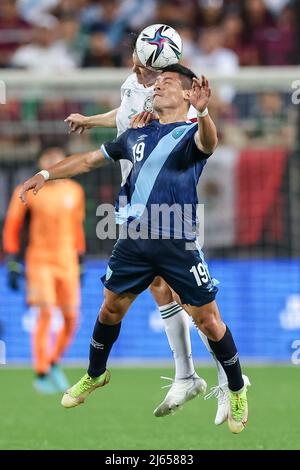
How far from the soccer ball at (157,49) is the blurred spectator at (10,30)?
29.3 feet

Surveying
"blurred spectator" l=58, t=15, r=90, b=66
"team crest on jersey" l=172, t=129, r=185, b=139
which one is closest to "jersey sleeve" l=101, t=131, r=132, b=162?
"team crest on jersey" l=172, t=129, r=185, b=139

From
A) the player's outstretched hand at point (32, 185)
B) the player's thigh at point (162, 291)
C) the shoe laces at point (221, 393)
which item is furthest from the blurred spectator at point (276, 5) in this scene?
the player's outstretched hand at point (32, 185)

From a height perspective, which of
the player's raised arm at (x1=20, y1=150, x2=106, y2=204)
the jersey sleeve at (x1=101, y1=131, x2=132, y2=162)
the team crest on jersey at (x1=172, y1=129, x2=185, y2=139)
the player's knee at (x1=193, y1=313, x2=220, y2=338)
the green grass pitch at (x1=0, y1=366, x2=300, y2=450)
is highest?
the team crest on jersey at (x1=172, y1=129, x2=185, y2=139)

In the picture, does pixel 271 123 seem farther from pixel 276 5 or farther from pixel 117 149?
pixel 117 149

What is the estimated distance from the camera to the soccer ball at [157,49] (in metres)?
8.62

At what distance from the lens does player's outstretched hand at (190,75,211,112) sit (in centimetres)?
787

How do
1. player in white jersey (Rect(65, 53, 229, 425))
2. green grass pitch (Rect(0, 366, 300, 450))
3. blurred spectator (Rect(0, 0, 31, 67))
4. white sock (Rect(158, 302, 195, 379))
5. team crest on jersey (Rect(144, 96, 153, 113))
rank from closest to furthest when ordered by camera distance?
team crest on jersey (Rect(144, 96, 153, 113))
player in white jersey (Rect(65, 53, 229, 425))
white sock (Rect(158, 302, 195, 379))
green grass pitch (Rect(0, 366, 300, 450))
blurred spectator (Rect(0, 0, 31, 67))

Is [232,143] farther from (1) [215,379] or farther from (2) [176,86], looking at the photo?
(2) [176,86]

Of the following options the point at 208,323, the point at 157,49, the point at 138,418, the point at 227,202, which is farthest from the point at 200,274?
the point at 227,202

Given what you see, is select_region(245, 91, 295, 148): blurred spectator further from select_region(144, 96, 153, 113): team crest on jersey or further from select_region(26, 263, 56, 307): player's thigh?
select_region(144, 96, 153, 113): team crest on jersey

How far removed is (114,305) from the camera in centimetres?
873

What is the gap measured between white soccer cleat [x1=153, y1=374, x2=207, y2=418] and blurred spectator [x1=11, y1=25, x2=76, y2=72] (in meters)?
8.79

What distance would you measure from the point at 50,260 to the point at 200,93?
6.62 meters

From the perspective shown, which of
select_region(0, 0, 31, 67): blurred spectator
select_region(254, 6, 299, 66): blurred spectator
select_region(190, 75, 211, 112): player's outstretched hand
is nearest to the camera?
select_region(190, 75, 211, 112): player's outstretched hand
